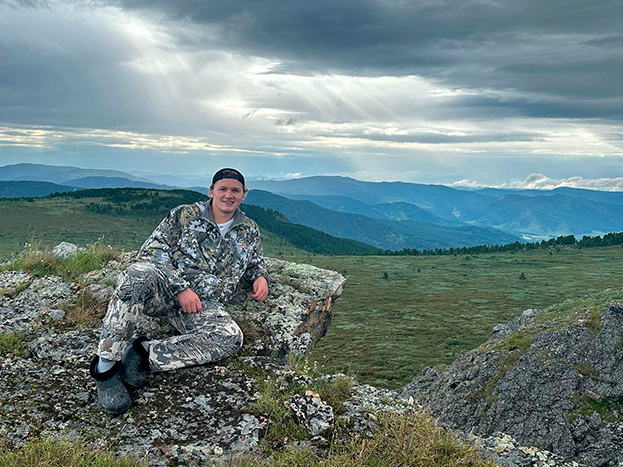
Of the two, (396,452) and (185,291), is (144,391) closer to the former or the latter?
(185,291)

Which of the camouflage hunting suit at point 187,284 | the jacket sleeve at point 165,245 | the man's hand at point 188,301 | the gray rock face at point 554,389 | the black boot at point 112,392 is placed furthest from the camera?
the gray rock face at point 554,389

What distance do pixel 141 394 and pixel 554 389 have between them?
10.5 meters

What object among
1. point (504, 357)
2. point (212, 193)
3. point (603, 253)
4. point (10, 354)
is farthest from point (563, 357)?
point (603, 253)

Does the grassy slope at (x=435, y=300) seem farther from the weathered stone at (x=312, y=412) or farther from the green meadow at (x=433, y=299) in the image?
the weathered stone at (x=312, y=412)

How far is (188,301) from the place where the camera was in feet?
21.2

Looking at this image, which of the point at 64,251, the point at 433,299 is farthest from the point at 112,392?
the point at 433,299

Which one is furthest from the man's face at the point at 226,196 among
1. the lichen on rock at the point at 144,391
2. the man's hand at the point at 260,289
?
the lichen on rock at the point at 144,391

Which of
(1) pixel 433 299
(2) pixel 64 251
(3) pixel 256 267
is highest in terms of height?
(3) pixel 256 267

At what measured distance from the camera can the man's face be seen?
7539mm

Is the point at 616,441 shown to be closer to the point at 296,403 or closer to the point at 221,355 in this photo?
the point at 296,403

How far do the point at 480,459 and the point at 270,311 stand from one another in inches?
201

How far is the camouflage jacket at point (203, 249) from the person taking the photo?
23.6 ft

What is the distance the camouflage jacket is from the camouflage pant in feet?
1.92

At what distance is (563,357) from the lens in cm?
1193
